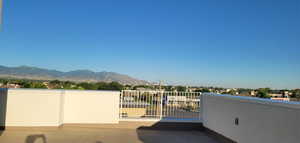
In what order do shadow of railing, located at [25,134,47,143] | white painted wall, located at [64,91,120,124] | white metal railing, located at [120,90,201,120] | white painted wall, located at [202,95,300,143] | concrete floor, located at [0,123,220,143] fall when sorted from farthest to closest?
1. white metal railing, located at [120,90,201,120]
2. white painted wall, located at [64,91,120,124]
3. concrete floor, located at [0,123,220,143]
4. shadow of railing, located at [25,134,47,143]
5. white painted wall, located at [202,95,300,143]

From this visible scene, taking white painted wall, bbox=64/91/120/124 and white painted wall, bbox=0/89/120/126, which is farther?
Answer: white painted wall, bbox=64/91/120/124

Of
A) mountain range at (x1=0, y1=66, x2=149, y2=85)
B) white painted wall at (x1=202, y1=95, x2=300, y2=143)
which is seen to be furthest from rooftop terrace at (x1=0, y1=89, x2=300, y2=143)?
mountain range at (x1=0, y1=66, x2=149, y2=85)

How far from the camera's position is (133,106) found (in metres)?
5.27

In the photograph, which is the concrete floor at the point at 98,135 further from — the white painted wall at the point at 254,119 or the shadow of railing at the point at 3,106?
the white painted wall at the point at 254,119

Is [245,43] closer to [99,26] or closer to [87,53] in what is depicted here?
[99,26]

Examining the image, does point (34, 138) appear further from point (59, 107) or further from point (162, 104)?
point (162, 104)

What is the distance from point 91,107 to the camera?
4785 mm

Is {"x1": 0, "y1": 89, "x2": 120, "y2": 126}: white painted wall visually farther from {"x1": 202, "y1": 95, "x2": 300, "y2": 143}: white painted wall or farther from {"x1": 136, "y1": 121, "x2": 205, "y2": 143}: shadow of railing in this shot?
{"x1": 202, "y1": 95, "x2": 300, "y2": 143}: white painted wall

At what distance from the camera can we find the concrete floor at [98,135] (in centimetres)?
378

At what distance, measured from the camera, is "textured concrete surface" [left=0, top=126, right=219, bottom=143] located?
3.78 meters

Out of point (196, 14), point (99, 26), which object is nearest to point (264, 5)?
point (196, 14)

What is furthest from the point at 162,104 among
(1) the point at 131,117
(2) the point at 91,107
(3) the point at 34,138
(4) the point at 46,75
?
(4) the point at 46,75

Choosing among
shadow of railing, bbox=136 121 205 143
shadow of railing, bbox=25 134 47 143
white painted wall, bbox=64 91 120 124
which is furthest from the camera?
shadow of railing, bbox=136 121 205 143

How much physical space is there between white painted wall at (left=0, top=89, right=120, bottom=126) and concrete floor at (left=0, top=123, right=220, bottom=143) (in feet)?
0.63
